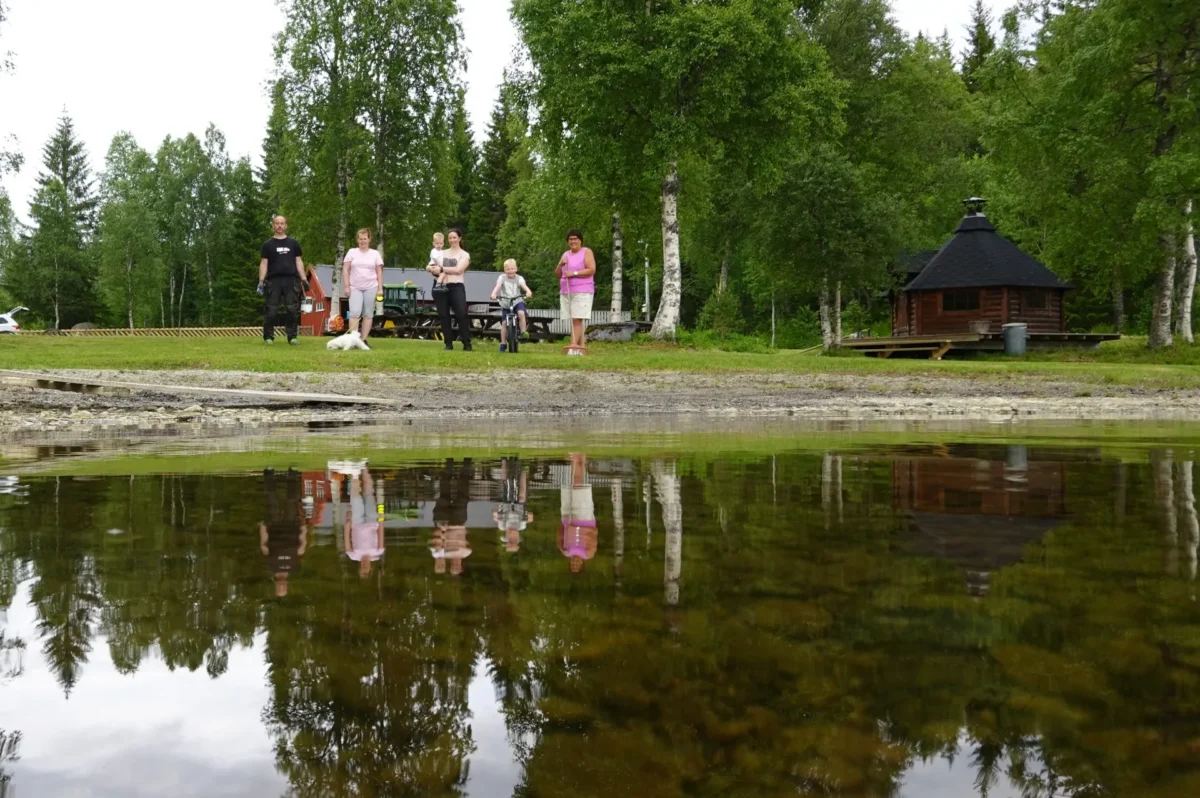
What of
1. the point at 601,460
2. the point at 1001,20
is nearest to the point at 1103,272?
the point at 1001,20

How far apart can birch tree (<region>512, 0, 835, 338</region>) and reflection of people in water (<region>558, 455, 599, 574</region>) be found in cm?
2325

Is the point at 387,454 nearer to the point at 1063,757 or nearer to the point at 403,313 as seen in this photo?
the point at 1063,757

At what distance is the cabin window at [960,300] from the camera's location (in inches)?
1698

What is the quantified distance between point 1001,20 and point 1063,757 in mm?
43131

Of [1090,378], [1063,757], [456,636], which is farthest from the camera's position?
[1090,378]

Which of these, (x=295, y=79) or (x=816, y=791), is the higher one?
(x=295, y=79)

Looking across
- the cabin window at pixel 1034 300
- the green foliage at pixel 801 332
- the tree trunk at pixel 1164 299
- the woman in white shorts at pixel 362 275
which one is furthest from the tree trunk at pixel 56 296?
the tree trunk at pixel 1164 299

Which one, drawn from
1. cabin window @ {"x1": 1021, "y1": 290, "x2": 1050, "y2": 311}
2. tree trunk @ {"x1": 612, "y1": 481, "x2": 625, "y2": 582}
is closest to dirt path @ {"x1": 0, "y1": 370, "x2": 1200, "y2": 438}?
tree trunk @ {"x1": 612, "y1": 481, "x2": 625, "y2": 582}

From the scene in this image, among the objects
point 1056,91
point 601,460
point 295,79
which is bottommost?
point 601,460

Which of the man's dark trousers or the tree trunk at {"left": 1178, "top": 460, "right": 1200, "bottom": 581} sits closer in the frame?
the tree trunk at {"left": 1178, "top": 460, "right": 1200, "bottom": 581}

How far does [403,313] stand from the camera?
36719 millimetres

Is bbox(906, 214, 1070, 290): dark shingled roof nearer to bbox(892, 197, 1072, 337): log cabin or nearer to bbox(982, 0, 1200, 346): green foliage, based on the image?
bbox(892, 197, 1072, 337): log cabin

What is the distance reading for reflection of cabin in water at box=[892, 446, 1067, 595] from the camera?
137 inches

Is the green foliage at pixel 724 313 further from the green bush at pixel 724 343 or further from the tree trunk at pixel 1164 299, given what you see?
the tree trunk at pixel 1164 299
